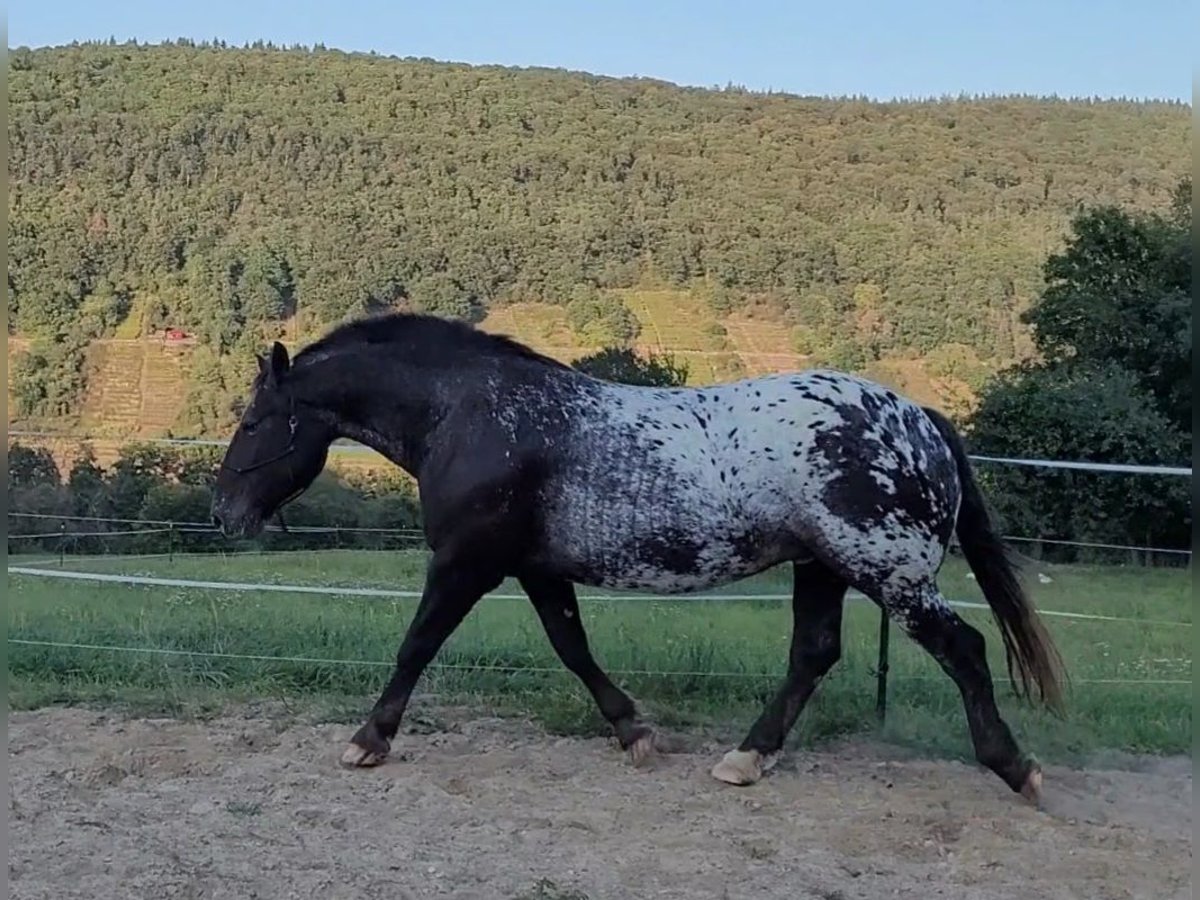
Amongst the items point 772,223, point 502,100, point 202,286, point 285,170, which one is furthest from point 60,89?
point 772,223

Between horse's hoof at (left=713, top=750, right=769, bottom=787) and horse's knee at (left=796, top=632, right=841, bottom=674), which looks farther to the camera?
horse's knee at (left=796, top=632, right=841, bottom=674)

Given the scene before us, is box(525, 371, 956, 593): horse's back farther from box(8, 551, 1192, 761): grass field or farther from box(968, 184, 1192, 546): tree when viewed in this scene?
box(968, 184, 1192, 546): tree

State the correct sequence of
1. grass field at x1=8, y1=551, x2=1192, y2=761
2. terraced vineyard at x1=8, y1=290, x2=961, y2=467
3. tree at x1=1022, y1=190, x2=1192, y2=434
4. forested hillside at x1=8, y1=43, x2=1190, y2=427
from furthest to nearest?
forested hillside at x1=8, y1=43, x2=1190, y2=427 → terraced vineyard at x1=8, y1=290, x2=961, y2=467 → tree at x1=1022, y1=190, x2=1192, y2=434 → grass field at x1=8, y1=551, x2=1192, y2=761

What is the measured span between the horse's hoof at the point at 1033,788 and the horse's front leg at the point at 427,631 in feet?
6.15

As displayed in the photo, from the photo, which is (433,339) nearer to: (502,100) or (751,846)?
(751,846)

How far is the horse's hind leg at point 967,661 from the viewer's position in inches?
A: 146

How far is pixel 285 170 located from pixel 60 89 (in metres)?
12.4

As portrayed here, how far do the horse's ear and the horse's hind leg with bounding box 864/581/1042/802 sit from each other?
7.41ft

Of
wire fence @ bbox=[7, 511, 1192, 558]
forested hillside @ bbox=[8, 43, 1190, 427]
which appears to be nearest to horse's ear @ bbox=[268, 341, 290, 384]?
wire fence @ bbox=[7, 511, 1192, 558]

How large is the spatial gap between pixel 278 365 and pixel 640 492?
146 centimetres

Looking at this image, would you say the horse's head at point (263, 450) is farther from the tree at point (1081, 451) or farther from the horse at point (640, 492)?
the tree at point (1081, 451)

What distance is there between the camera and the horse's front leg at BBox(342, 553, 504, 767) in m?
3.92

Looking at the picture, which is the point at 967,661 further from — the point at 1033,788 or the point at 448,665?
the point at 448,665

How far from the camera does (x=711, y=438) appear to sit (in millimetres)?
3836
